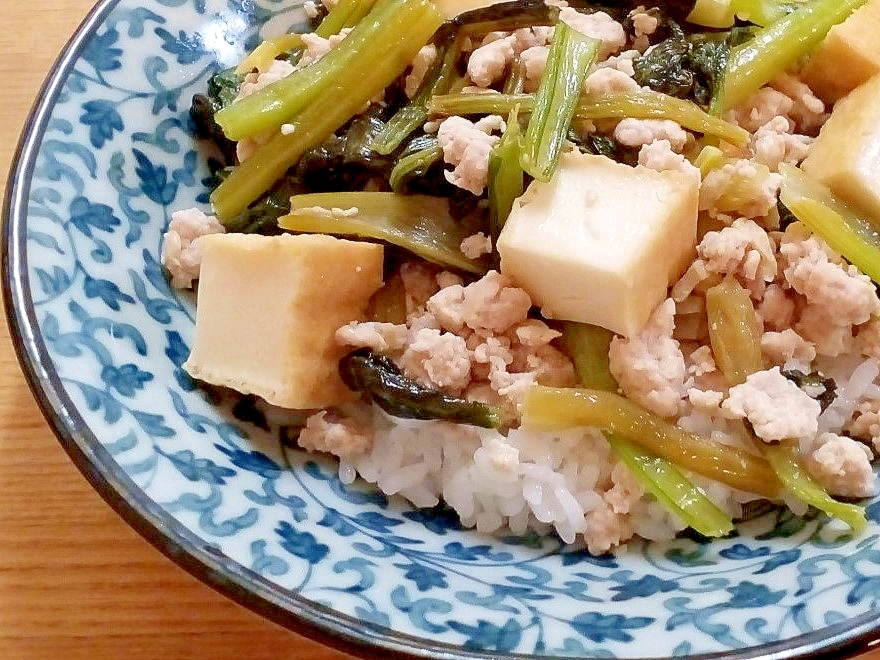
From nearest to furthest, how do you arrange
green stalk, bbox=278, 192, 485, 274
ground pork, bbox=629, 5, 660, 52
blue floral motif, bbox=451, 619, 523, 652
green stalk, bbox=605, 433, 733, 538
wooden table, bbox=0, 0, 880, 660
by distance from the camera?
blue floral motif, bbox=451, 619, 523, 652
green stalk, bbox=605, 433, 733, 538
wooden table, bbox=0, 0, 880, 660
green stalk, bbox=278, 192, 485, 274
ground pork, bbox=629, 5, 660, 52

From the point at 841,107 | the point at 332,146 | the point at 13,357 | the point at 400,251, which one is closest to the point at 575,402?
the point at 400,251

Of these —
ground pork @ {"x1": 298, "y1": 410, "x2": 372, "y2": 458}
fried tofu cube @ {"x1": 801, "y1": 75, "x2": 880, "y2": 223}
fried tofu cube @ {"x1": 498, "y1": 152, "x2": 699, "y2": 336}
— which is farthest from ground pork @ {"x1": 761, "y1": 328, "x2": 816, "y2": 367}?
ground pork @ {"x1": 298, "y1": 410, "x2": 372, "y2": 458}

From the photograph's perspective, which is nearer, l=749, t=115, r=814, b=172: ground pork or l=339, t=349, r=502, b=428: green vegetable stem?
l=339, t=349, r=502, b=428: green vegetable stem

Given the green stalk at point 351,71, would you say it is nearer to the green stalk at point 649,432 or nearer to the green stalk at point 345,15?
the green stalk at point 345,15

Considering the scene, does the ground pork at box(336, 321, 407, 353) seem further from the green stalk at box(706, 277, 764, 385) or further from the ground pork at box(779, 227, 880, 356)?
the ground pork at box(779, 227, 880, 356)

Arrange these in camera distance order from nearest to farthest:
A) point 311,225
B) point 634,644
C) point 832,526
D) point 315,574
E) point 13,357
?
point 634,644 < point 315,574 < point 832,526 < point 311,225 < point 13,357

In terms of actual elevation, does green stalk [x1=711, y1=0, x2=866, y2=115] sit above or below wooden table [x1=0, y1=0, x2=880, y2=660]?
above

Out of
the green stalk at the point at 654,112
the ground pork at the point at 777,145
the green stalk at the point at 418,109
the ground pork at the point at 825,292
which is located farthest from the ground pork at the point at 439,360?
the ground pork at the point at 777,145

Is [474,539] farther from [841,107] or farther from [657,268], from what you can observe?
[841,107]
